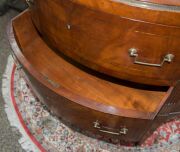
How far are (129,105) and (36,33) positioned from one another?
1.48ft

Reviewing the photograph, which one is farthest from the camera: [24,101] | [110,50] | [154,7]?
[24,101]

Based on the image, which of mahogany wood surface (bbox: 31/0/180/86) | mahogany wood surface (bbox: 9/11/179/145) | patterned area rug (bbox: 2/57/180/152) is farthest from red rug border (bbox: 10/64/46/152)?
mahogany wood surface (bbox: 31/0/180/86)

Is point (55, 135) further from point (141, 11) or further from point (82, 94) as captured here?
point (141, 11)

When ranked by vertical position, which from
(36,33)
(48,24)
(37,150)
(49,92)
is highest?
(36,33)

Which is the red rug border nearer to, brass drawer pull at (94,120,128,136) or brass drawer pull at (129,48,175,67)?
brass drawer pull at (94,120,128,136)

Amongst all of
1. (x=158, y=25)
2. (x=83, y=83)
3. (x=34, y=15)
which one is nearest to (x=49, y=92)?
(x=83, y=83)

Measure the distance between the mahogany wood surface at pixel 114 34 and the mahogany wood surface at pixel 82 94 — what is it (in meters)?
0.09

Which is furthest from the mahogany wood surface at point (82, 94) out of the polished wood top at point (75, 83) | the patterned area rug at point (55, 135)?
the patterned area rug at point (55, 135)

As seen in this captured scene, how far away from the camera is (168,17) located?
2.11ft

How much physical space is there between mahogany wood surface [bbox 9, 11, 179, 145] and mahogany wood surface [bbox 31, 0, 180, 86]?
0.30 ft

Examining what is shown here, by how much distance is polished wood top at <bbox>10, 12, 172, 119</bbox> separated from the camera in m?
0.82

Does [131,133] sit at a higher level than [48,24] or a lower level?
lower

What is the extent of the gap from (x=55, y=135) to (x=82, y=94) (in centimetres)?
23

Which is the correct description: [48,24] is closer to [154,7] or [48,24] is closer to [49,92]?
[49,92]
